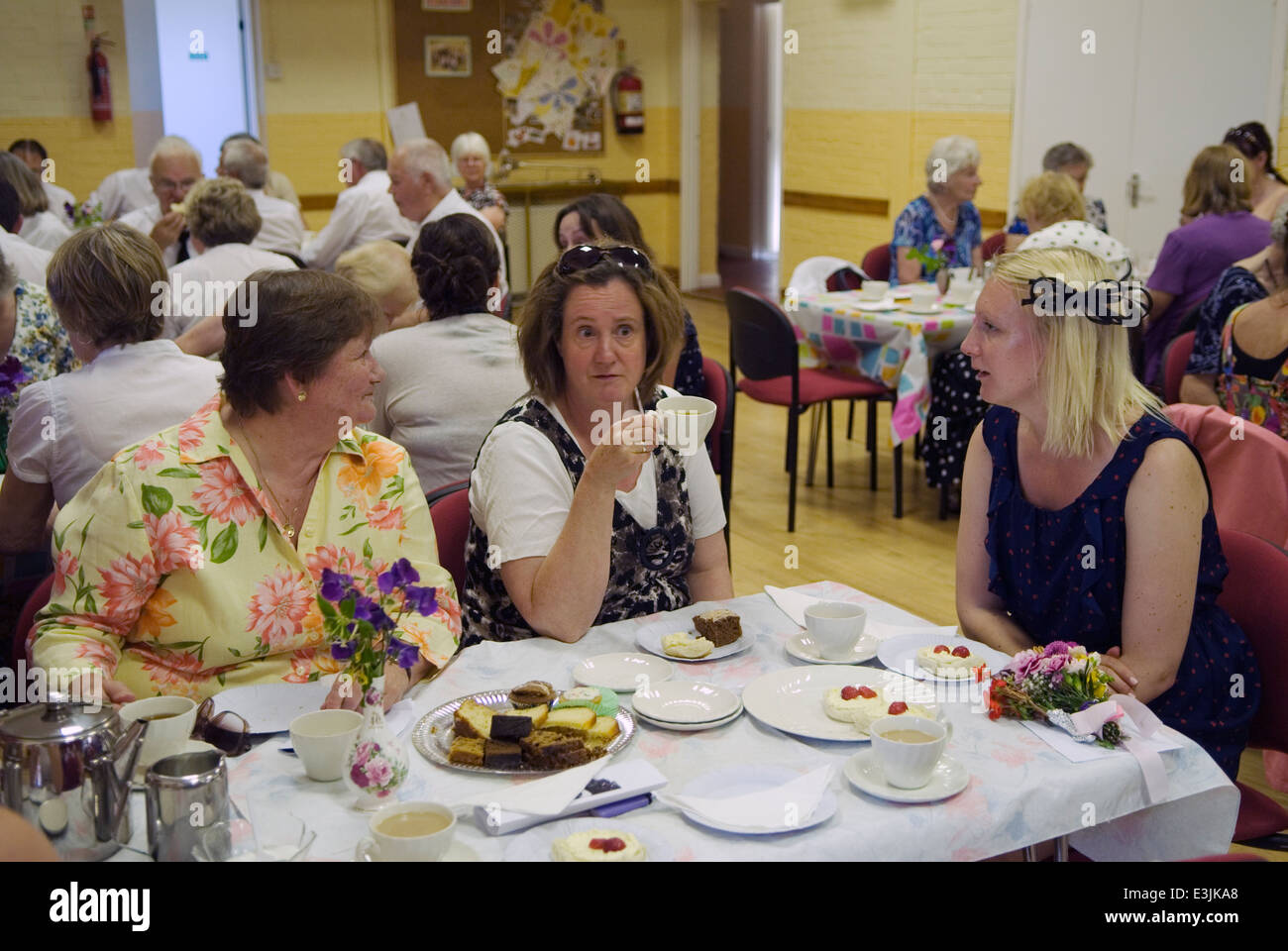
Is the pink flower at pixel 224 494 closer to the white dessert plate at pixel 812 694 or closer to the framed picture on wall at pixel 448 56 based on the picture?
the white dessert plate at pixel 812 694

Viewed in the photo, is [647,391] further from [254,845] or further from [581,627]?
[254,845]

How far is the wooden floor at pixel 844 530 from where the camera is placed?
4598 millimetres

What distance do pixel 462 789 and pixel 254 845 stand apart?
0.26m

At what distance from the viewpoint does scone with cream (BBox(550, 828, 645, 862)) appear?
136 centimetres

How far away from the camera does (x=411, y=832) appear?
138 centimetres

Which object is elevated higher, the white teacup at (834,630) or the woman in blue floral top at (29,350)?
the woman in blue floral top at (29,350)

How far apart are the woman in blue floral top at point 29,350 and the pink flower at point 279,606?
5.68 ft

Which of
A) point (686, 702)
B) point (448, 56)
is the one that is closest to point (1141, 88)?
point (448, 56)

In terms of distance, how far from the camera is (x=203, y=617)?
77.2 inches

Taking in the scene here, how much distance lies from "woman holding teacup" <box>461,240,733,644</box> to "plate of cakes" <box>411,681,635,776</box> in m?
0.40

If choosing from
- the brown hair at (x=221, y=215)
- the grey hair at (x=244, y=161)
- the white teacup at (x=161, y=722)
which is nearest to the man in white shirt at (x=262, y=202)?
the grey hair at (x=244, y=161)

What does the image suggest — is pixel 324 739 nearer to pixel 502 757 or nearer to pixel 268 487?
pixel 502 757

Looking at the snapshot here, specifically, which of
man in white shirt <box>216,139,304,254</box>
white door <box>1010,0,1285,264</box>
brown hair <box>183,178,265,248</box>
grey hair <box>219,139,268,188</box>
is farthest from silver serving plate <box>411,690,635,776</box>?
white door <box>1010,0,1285,264</box>

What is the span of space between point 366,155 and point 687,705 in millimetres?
6318
